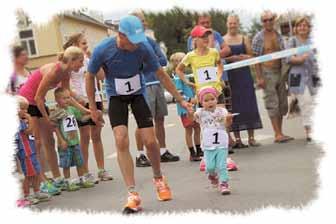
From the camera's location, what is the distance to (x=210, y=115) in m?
4.93

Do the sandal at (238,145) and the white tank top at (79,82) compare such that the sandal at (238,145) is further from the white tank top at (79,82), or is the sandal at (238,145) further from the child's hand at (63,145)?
the child's hand at (63,145)

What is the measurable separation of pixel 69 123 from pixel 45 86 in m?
0.44

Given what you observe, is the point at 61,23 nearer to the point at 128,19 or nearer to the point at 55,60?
the point at 128,19

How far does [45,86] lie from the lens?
17.2 feet

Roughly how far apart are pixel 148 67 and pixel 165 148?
2.36m

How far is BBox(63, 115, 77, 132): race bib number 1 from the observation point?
5.52 m

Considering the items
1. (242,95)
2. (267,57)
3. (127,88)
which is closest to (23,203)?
(127,88)

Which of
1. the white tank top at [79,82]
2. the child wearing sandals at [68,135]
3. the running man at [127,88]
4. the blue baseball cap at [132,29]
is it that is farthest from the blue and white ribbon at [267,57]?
the blue baseball cap at [132,29]

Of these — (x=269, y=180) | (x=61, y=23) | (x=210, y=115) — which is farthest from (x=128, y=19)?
(x=269, y=180)

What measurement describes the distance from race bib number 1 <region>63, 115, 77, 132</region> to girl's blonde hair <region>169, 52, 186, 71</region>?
60.6 inches

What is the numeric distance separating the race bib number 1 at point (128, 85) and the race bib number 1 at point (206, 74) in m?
1.50

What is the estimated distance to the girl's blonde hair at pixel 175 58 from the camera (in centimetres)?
673

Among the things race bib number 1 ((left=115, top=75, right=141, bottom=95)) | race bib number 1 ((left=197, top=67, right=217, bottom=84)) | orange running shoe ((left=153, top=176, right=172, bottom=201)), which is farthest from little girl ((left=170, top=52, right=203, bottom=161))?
race bib number 1 ((left=115, top=75, right=141, bottom=95))

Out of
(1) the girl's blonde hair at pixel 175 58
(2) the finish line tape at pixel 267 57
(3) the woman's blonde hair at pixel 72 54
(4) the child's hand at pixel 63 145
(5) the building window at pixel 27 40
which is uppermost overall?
(5) the building window at pixel 27 40
